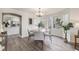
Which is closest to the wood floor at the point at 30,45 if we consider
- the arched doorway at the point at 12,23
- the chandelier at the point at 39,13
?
the arched doorway at the point at 12,23

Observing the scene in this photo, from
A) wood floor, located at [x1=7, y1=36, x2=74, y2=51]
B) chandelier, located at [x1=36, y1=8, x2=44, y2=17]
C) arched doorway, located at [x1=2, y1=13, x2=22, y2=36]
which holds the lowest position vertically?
wood floor, located at [x1=7, y1=36, x2=74, y2=51]

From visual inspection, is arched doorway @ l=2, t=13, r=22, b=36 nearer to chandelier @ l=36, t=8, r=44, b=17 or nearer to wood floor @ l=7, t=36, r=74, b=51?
wood floor @ l=7, t=36, r=74, b=51

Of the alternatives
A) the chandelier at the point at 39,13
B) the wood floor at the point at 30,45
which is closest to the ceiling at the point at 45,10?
the chandelier at the point at 39,13

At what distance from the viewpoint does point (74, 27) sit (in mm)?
2420

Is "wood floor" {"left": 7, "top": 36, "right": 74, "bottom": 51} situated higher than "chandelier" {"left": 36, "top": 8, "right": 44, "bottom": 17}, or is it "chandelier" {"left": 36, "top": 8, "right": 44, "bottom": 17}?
"chandelier" {"left": 36, "top": 8, "right": 44, "bottom": 17}

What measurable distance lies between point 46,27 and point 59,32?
31 centimetres

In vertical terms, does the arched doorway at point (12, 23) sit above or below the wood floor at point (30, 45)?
above

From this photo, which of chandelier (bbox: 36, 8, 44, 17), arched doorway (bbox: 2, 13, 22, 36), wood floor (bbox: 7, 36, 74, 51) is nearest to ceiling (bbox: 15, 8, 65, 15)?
chandelier (bbox: 36, 8, 44, 17)

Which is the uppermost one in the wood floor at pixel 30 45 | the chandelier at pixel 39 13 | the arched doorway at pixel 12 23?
the chandelier at pixel 39 13

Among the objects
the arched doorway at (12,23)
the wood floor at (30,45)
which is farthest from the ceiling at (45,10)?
the wood floor at (30,45)

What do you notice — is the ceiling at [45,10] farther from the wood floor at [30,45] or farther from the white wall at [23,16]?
the wood floor at [30,45]

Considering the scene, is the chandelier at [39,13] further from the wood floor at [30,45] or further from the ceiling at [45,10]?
the wood floor at [30,45]
